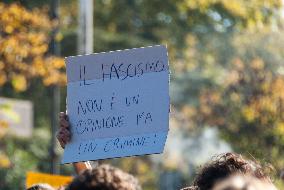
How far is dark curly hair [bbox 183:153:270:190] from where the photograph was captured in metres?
4.20

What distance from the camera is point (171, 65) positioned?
25.7 meters

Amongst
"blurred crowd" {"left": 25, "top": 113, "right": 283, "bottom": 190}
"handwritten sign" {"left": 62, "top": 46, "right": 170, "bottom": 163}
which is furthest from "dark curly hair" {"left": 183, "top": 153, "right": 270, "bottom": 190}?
"handwritten sign" {"left": 62, "top": 46, "right": 170, "bottom": 163}

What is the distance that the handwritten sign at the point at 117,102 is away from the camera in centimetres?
465

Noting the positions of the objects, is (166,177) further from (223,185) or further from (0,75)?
(223,185)

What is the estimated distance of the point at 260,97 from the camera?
63.4 feet

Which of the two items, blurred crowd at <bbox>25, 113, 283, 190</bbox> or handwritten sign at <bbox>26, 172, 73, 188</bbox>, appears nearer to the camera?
blurred crowd at <bbox>25, 113, 283, 190</bbox>

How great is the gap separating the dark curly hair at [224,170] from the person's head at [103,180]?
0.68m

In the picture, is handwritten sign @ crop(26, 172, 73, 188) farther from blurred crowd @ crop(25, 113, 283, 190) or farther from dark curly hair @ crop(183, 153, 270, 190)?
dark curly hair @ crop(183, 153, 270, 190)

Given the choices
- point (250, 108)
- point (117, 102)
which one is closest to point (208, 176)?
point (117, 102)

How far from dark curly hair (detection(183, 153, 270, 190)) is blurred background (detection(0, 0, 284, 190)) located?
137 centimetres

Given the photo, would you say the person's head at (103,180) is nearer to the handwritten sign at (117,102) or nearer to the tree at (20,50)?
the handwritten sign at (117,102)

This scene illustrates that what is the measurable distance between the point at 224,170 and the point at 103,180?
93 centimetres

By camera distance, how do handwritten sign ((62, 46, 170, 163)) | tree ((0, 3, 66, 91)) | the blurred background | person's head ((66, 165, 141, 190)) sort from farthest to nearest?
1. the blurred background
2. tree ((0, 3, 66, 91))
3. handwritten sign ((62, 46, 170, 163))
4. person's head ((66, 165, 141, 190))

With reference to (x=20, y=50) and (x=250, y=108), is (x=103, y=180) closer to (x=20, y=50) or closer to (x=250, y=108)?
(x=20, y=50)
